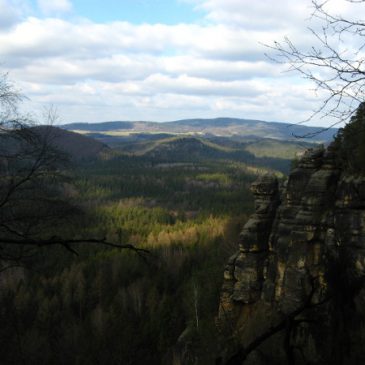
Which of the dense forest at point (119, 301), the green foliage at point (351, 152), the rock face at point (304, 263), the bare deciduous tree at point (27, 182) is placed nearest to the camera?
the bare deciduous tree at point (27, 182)

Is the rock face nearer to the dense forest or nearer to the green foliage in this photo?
the green foliage

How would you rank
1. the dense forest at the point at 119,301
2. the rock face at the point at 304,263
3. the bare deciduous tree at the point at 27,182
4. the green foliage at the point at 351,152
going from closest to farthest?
the bare deciduous tree at the point at 27,182 < the rock face at the point at 304,263 < the green foliage at the point at 351,152 < the dense forest at the point at 119,301

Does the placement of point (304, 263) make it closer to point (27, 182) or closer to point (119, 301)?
point (27, 182)

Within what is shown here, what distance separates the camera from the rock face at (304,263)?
2238 centimetres

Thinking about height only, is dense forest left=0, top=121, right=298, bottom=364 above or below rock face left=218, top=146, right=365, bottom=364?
below

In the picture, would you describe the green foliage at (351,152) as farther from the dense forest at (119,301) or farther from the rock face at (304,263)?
the dense forest at (119,301)

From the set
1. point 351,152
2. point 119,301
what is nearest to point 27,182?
point 351,152

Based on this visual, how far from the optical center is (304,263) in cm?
3059

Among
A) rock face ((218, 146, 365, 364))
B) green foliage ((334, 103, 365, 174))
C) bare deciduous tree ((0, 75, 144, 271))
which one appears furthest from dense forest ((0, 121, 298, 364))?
green foliage ((334, 103, 365, 174))

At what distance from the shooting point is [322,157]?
31.3 m

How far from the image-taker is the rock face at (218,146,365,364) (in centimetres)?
2238

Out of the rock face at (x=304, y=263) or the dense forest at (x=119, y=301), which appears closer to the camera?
the rock face at (x=304, y=263)

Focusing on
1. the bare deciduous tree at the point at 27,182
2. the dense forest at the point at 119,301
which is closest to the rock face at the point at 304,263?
the dense forest at the point at 119,301

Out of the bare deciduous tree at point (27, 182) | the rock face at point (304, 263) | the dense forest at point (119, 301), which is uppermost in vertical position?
the bare deciduous tree at point (27, 182)
